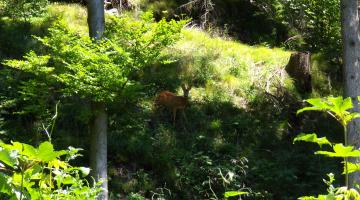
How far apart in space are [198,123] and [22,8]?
5.42 metres

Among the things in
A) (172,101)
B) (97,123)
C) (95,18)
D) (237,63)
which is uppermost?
(95,18)

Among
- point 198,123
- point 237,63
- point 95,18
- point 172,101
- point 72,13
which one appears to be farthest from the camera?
point 72,13

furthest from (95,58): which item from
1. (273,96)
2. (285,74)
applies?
(285,74)

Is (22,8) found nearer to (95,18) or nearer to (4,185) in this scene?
(95,18)

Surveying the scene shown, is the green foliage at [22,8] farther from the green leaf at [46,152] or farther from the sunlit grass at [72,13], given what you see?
the green leaf at [46,152]

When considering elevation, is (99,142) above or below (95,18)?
below

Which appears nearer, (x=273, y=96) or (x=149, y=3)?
(x=273, y=96)

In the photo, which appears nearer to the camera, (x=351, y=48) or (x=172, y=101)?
(x=351, y=48)

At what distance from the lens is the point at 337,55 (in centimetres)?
1272

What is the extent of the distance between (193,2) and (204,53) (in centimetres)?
270

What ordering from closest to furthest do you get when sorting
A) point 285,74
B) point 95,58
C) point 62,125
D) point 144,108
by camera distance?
1. point 95,58
2. point 62,125
3. point 144,108
4. point 285,74

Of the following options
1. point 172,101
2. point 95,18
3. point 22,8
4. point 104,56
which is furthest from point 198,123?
point 22,8

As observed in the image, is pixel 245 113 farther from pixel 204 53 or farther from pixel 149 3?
pixel 149 3

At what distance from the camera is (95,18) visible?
794cm
